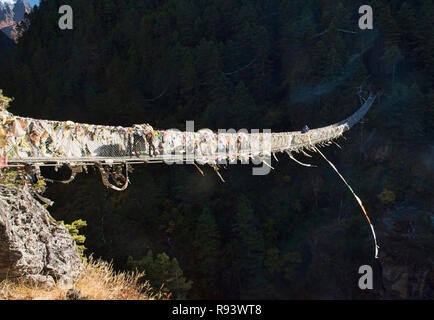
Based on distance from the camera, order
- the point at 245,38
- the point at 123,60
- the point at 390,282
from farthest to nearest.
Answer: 1. the point at 123,60
2. the point at 245,38
3. the point at 390,282

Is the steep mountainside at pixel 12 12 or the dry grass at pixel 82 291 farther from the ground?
the steep mountainside at pixel 12 12

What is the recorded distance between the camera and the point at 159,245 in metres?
22.5

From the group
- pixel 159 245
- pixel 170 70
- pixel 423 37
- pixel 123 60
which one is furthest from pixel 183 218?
pixel 423 37

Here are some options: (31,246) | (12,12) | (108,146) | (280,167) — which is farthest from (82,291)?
(12,12)

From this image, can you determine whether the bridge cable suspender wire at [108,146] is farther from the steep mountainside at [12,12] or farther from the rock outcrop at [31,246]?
the steep mountainside at [12,12]

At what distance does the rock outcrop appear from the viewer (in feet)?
16.1

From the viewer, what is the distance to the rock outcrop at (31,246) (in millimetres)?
4922

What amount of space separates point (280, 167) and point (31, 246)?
2006 cm

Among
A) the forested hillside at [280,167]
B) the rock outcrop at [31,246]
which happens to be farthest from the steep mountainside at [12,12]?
the rock outcrop at [31,246]

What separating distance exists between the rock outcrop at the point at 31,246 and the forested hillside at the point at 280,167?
9.87 m

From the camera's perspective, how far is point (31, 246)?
538 cm

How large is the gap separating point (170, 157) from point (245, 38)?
75.3 feet

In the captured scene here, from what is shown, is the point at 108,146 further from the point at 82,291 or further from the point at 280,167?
the point at 280,167

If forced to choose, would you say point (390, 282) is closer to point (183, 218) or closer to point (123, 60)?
point (183, 218)
